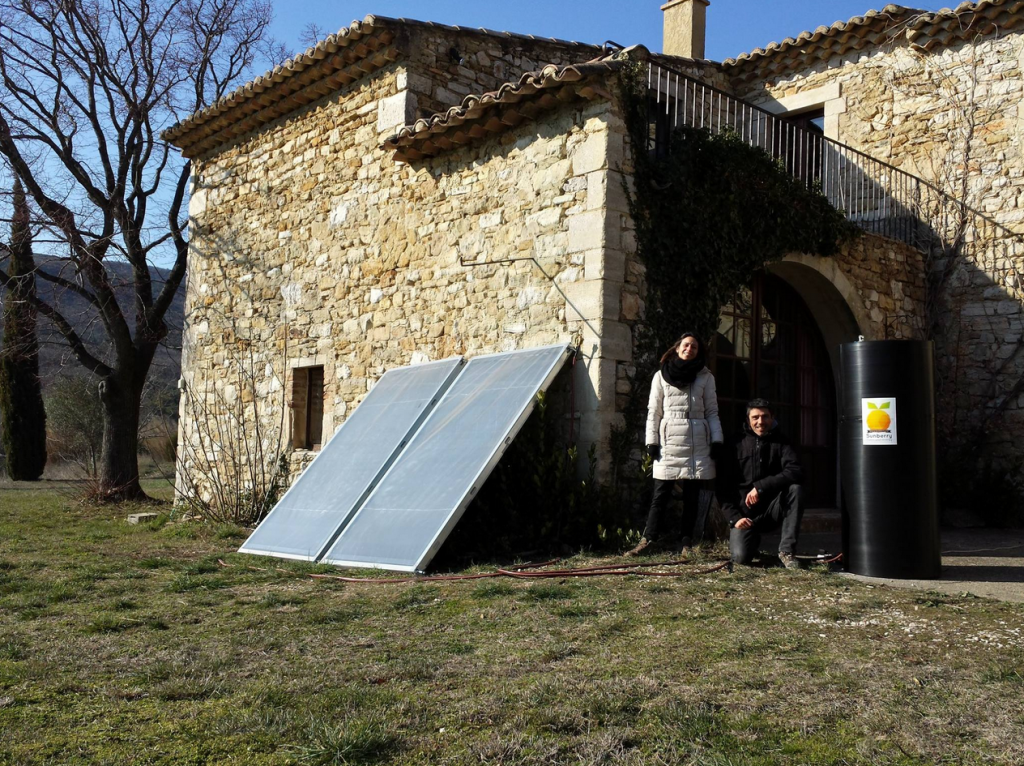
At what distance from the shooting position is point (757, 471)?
5547 millimetres

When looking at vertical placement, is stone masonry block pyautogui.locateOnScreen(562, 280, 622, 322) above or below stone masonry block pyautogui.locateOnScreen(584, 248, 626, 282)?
below

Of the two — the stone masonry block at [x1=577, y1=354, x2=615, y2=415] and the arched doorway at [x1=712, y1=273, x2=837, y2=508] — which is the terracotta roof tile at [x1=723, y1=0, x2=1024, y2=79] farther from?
the stone masonry block at [x1=577, y1=354, x2=615, y2=415]

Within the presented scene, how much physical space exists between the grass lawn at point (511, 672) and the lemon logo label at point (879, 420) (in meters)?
0.83

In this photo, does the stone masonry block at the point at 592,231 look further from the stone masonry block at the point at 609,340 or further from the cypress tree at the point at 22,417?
the cypress tree at the point at 22,417

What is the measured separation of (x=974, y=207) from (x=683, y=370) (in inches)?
214

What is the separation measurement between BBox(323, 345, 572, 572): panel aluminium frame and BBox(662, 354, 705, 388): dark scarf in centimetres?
86

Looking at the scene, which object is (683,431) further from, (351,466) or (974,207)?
(974,207)

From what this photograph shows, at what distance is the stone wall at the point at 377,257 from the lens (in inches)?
256

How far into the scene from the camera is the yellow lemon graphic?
5.15 metres

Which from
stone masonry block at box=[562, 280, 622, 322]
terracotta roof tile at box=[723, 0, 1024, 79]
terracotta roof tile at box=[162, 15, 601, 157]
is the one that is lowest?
stone masonry block at box=[562, 280, 622, 322]

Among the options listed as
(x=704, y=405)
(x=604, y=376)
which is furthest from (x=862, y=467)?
(x=604, y=376)

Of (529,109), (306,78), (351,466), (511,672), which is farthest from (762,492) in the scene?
(306,78)

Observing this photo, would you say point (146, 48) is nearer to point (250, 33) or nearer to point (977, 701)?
point (250, 33)

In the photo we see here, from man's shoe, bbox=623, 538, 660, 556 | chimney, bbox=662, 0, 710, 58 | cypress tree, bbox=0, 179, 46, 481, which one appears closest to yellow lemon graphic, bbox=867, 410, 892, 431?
man's shoe, bbox=623, 538, 660, 556
